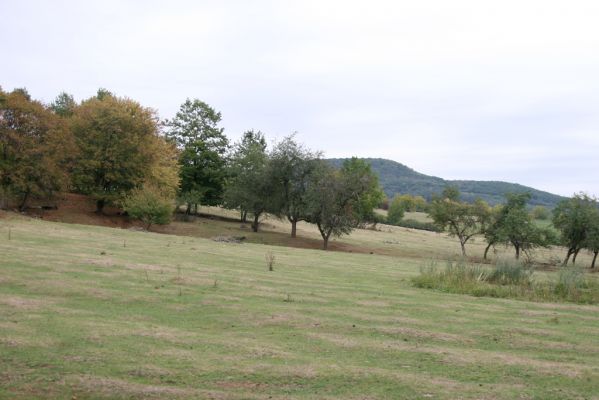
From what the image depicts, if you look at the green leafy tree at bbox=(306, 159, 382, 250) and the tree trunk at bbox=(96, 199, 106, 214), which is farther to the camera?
the tree trunk at bbox=(96, 199, 106, 214)

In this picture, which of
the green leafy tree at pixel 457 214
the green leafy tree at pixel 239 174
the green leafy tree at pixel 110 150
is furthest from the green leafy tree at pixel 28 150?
the green leafy tree at pixel 457 214

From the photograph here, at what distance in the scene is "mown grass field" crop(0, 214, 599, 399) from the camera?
8.21m

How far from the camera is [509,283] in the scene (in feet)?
71.2

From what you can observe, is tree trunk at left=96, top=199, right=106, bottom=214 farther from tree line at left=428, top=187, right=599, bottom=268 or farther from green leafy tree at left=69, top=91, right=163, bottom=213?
tree line at left=428, top=187, right=599, bottom=268

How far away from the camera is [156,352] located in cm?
959

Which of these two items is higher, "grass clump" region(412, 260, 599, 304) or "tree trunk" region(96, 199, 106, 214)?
"tree trunk" region(96, 199, 106, 214)

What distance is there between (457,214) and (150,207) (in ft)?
108

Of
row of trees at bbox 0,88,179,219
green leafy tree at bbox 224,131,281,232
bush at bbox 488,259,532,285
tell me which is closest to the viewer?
bush at bbox 488,259,532,285

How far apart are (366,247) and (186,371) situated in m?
52.4

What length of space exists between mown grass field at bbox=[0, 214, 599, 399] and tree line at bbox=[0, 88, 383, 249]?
32.9 m

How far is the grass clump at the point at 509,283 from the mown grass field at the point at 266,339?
132 cm

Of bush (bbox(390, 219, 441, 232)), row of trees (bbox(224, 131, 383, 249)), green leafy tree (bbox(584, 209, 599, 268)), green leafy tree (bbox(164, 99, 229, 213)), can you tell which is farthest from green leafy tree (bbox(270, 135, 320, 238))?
bush (bbox(390, 219, 441, 232))

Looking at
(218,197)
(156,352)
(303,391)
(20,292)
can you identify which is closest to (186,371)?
(156,352)

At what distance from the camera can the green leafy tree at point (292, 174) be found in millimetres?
61969
